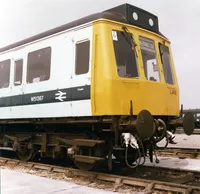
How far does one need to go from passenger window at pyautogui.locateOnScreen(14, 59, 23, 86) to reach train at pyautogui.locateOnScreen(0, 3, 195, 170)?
54mm

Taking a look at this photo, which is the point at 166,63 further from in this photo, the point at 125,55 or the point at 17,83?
the point at 17,83

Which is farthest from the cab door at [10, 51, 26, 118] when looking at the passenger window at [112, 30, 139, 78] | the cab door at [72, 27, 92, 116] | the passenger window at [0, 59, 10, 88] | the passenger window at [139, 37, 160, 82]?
the passenger window at [139, 37, 160, 82]

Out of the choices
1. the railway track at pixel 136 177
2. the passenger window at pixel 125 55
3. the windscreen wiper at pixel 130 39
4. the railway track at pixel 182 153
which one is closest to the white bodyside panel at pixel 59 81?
the passenger window at pixel 125 55

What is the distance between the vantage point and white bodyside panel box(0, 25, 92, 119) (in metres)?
7.54

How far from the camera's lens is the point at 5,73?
1015 centimetres

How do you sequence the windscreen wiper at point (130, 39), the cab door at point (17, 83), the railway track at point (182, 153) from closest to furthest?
the windscreen wiper at point (130, 39)
the cab door at point (17, 83)
the railway track at point (182, 153)

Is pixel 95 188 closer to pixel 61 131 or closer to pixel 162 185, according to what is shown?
pixel 162 185

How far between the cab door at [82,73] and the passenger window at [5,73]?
3083mm

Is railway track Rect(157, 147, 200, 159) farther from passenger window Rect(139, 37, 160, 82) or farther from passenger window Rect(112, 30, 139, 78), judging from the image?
passenger window Rect(112, 30, 139, 78)

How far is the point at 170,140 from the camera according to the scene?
8188 mm

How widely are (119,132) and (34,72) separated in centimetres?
311

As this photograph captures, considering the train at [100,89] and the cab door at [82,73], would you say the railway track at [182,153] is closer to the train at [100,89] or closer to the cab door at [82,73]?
the train at [100,89]

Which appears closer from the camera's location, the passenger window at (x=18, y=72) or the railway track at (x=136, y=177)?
the railway track at (x=136, y=177)

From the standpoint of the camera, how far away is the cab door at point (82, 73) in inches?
289
